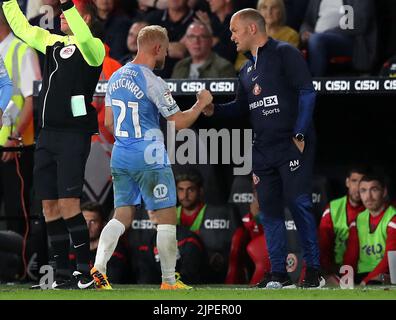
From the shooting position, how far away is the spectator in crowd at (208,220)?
36.2 feet

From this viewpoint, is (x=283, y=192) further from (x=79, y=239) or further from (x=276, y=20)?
(x=276, y=20)

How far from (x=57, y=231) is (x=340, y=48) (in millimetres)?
3344

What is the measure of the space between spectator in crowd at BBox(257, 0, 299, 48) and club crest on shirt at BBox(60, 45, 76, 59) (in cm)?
279

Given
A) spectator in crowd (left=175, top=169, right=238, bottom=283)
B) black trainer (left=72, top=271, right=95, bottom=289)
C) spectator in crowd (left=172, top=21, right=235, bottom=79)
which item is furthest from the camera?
spectator in crowd (left=172, top=21, right=235, bottom=79)

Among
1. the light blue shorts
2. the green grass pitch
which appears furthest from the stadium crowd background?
the green grass pitch

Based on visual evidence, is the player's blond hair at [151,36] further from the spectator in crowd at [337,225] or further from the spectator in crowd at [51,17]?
the spectator in crowd at [337,225]

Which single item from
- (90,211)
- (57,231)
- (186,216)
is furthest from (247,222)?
(57,231)

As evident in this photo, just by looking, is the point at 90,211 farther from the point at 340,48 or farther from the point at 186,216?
the point at 340,48

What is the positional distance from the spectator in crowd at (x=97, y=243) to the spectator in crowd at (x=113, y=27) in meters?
1.83

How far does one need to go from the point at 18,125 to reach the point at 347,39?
115 inches

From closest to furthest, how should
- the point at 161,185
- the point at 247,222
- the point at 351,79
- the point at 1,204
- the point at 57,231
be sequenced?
the point at 161,185
the point at 57,231
the point at 351,79
the point at 247,222
the point at 1,204

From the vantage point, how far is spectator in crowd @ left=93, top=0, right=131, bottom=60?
486 inches

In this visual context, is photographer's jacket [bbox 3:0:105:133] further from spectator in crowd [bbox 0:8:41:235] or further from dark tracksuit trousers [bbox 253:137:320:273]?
spectator in crowd [bbox 0:8:41:235]

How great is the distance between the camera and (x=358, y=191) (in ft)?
35.3
